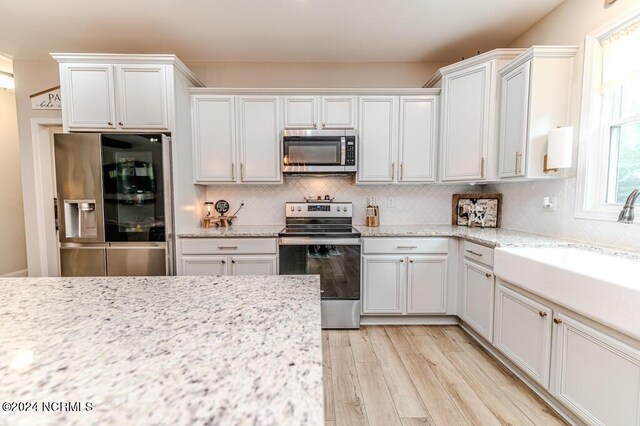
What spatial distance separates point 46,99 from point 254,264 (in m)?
3.06

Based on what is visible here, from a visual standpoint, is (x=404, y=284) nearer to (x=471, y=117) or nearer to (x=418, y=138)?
(x=418, y=138)

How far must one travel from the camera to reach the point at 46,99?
322cm

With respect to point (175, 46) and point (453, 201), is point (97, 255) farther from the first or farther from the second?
point (453, 201)

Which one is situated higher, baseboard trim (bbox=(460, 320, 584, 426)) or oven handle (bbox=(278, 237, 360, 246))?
oven handle (bbox=(278, 237, 360, 246))

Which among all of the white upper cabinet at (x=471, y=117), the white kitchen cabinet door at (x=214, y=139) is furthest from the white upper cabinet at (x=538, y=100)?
the white kitchen cabinet door at (x=214, y=139)

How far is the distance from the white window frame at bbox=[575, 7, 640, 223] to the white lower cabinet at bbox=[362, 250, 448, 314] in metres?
1.12

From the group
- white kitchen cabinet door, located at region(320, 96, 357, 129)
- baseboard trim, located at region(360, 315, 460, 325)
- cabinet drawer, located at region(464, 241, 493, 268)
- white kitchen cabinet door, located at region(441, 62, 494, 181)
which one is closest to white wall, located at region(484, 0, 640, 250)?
white kitchen cabinet door, located at region(441, 62, 494, 181)

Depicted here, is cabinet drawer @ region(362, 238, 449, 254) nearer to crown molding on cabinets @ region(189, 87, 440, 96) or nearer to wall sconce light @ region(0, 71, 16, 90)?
crown molding on cabinets @ region(189, 87, 440, 96)

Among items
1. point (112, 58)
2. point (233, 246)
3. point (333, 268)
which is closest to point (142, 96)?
point (112, 58)

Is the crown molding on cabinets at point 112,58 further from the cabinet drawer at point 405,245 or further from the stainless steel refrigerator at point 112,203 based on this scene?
the cabinet drawer at point 405,245

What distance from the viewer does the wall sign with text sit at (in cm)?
320

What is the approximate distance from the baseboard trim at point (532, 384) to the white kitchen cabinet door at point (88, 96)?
12.2 ft

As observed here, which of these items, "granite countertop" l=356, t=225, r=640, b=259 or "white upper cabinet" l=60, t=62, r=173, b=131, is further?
"white upper cabinet" l=60, t=62, r=173, b=131

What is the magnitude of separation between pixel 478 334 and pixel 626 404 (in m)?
1.21
